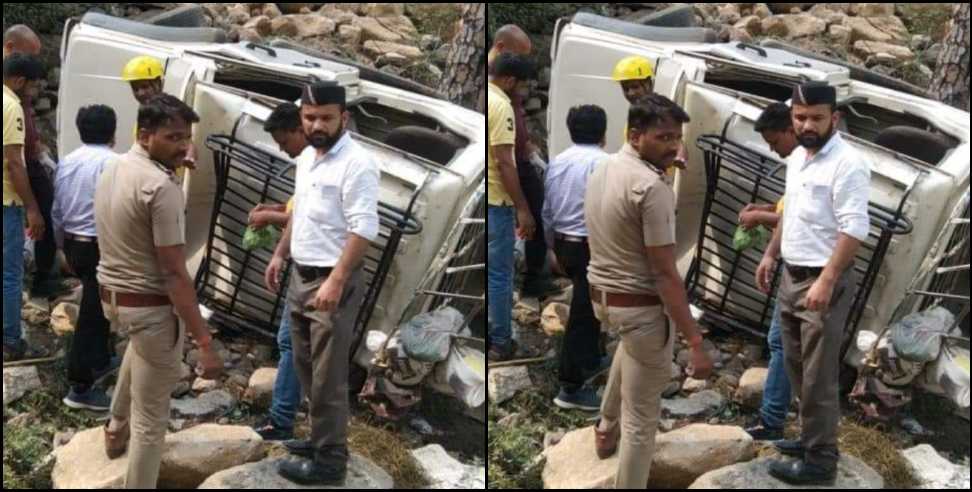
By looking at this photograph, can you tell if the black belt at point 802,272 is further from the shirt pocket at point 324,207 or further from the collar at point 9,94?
the collar at point 9,94

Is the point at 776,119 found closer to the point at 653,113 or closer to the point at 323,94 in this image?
the point at 653,113

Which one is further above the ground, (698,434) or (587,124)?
(587,124)

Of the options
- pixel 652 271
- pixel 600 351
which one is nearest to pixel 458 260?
pixel 600 351

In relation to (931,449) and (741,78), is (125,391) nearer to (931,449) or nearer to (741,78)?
(741,78)

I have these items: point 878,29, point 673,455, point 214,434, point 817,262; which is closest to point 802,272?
point 817,262

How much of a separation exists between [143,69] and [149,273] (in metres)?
0.90

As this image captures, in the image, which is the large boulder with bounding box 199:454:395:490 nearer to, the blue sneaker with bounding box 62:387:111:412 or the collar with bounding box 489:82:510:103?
the blue sneaker with bounding box 62:387:111:412

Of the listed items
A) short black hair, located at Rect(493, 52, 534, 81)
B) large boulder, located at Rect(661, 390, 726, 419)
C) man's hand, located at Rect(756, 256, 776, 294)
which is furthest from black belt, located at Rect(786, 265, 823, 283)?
short black hair, located at Rect(493, 52, 534, 81)

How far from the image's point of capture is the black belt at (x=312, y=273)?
3.96m

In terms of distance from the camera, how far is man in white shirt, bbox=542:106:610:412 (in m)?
4.07

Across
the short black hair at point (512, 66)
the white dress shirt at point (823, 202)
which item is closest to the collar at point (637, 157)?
the white dress shirt at point (823, 202)

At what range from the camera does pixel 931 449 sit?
4.37m

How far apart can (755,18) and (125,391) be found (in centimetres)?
303

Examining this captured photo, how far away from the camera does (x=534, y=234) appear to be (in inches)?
176
